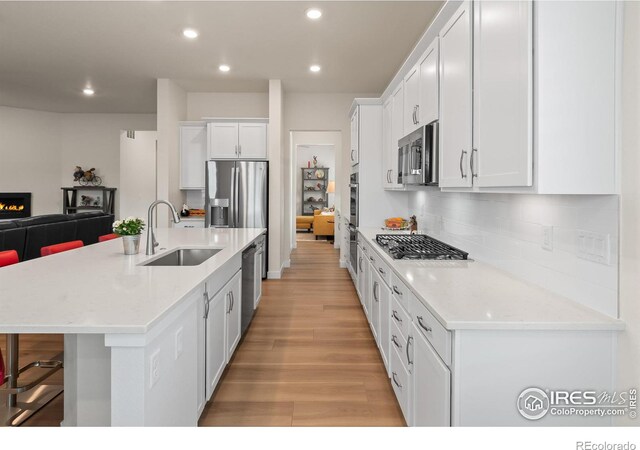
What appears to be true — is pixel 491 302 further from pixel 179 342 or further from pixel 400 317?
pixel 179 342

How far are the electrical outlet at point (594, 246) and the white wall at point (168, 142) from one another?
19.0 ft

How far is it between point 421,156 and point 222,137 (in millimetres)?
4280

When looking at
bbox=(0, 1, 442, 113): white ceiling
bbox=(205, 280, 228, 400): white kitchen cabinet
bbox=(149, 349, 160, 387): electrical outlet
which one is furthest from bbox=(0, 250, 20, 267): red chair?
bbox=(0, 1, 442, 113): white ceiling

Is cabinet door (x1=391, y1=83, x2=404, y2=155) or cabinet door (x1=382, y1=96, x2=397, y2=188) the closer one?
cabinet door (x1=391, y1=83, x2=404, y2=155)

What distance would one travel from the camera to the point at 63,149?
899 cm

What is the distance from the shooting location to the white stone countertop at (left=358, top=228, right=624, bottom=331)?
1428 mm

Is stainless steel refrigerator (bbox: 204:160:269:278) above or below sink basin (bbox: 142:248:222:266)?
above

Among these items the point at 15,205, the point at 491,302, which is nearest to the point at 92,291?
the point at 491,302

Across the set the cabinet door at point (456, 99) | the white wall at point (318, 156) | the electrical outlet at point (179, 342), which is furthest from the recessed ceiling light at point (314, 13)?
the white wall at point (318, 156)

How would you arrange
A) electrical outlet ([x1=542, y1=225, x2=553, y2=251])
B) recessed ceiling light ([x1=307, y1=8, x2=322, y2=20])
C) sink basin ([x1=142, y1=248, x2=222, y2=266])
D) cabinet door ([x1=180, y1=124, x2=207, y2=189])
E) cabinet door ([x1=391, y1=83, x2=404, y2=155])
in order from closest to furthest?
electrical outlet ([x1=542, y1=225, x2=553, y2=251])
sink basin ([x1=142, y1=248, x2=222, y2=266])
cabinet door ([x1=391, y1=83, x2=404, y2=155])
recessed ceiling light ([x1=307, y1=8, x2=322, y2=20])
cabinet door ([x1=180, y1=124, x2=207, y2=189])

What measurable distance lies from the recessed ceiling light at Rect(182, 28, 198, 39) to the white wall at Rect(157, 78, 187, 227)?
1791 millimetres

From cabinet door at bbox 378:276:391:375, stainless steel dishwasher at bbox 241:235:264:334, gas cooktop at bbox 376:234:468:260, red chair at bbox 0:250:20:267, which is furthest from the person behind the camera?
stainless steel dishwasher at bbox 241:235:264:334

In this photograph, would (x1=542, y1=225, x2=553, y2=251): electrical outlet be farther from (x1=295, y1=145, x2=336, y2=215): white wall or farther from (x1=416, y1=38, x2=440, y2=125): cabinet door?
(x1=295, y1=145, x2=336, y2=215): white wall
